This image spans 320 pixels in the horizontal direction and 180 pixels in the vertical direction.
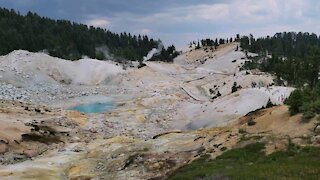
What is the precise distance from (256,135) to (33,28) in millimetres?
120283

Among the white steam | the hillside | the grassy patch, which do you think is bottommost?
the white steam

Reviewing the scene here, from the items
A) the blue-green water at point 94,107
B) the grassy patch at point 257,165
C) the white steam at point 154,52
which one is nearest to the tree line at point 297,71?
the grassy patch at point 257,165

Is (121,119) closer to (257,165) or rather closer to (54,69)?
(257,165)

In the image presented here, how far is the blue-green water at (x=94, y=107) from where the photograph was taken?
66938 millimetres

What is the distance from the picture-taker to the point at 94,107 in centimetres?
7012

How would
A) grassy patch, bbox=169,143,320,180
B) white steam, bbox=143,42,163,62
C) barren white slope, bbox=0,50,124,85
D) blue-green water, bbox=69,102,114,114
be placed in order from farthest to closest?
white steam, bbox=143,42,163,62, barren white slope, bbox=0,50,124,85, blue-green water, bbox=69,102,114,114, grassy patch, bbox=169,143,320,180

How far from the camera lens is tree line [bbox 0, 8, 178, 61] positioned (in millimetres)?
125312

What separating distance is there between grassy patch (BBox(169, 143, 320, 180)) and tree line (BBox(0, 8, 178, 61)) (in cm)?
9975

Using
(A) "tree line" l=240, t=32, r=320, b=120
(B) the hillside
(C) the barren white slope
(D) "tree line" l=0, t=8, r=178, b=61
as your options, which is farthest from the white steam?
(C) the barren white slope

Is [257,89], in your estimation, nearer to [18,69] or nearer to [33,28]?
[18,69]

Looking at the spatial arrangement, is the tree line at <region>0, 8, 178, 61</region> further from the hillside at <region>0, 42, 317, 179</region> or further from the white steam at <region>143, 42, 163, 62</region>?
the hillside at <region>0, 42, 317, 179</region>

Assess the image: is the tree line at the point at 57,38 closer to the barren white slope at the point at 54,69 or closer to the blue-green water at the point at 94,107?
the barren white slope at the point at 54,69

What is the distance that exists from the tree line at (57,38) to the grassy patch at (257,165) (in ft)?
327

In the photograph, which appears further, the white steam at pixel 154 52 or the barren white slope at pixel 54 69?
the white steam at pixel 154 52
